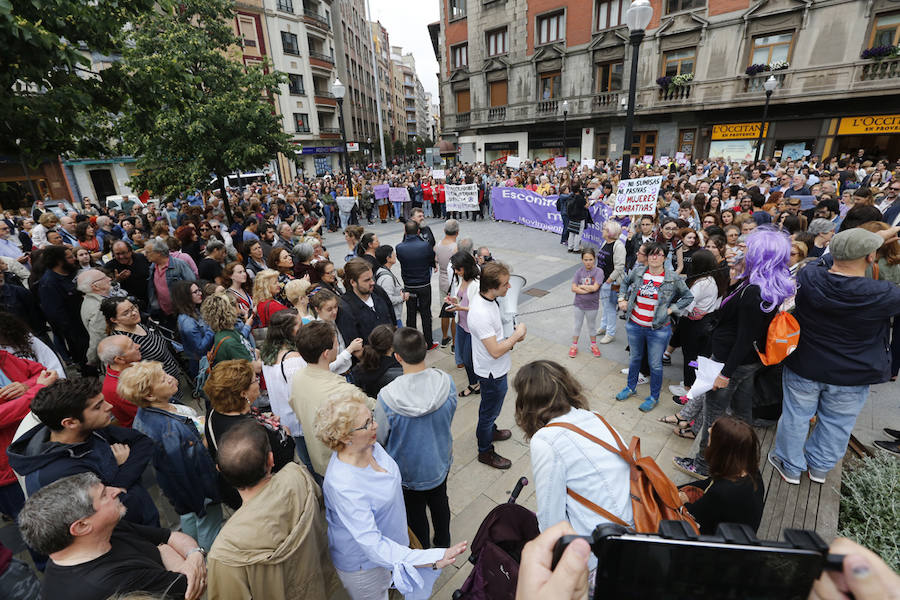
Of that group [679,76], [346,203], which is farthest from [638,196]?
[679,76]

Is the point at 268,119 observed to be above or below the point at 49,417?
above

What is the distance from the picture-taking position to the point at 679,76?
2253 centimetres

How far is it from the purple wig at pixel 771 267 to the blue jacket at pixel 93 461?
14.9 feet

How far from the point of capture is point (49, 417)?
2242 millimetres

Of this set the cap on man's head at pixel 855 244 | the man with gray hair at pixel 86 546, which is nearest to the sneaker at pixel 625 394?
the cap on man's head at pixel 855 244

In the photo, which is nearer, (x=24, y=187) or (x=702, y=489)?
(x=702, y=489)

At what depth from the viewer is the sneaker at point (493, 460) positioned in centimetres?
396

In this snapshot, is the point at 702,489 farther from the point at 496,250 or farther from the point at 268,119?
the point at 268,119

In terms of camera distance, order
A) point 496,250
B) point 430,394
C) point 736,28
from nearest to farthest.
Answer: point 430,394 < point 496,250 < point 736,28

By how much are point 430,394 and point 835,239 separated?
10.0 ft

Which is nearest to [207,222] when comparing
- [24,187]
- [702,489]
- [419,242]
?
[419,242]

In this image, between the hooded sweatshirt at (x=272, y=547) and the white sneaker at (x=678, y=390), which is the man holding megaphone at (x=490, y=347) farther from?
the white sneaker at (x=678, y=390)

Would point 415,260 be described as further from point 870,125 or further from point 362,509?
point 870,125

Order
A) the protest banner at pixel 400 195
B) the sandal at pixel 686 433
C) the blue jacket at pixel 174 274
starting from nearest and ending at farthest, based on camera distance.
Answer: the sandal at pixel 686 433 → the blue jacket at pixel 174 274 → the protest banner at pixel 400 195
